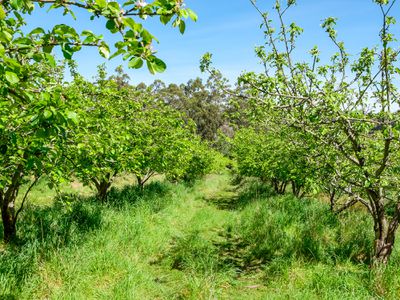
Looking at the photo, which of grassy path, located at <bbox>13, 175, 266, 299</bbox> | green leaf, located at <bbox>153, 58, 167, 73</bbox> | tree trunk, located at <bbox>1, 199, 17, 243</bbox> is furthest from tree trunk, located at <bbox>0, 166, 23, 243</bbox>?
green leaf, located at <bbox>153, 58, 167, 73</bbox>

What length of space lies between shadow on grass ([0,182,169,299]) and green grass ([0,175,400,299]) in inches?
0.8

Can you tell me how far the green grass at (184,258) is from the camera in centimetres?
608

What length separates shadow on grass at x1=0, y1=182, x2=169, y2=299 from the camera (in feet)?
18.8

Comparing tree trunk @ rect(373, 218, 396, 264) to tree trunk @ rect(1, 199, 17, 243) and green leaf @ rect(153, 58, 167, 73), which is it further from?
tree trunk @ rect(1, 199, 17, 243)

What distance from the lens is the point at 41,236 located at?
7.63 meters

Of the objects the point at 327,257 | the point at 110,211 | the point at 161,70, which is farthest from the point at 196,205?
the point at 161,70

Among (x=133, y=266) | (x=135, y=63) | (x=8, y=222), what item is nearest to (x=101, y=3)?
(x=135, y=63)

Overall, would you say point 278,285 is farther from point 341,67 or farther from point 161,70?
point 161,70

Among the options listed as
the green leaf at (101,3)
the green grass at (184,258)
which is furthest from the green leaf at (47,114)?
the green grass at (184,258)

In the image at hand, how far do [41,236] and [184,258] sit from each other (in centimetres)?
350

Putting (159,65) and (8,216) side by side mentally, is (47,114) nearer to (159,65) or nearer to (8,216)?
(159,65)

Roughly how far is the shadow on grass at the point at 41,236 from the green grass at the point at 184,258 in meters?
0.02

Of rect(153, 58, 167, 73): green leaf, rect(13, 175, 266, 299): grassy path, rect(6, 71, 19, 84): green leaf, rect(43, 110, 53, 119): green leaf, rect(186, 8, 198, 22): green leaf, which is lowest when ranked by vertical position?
rect(13, 175, 266, 299): grassy path

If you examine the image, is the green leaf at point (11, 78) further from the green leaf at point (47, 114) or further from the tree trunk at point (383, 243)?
Answer: the tree trunk at point (383, 243)
